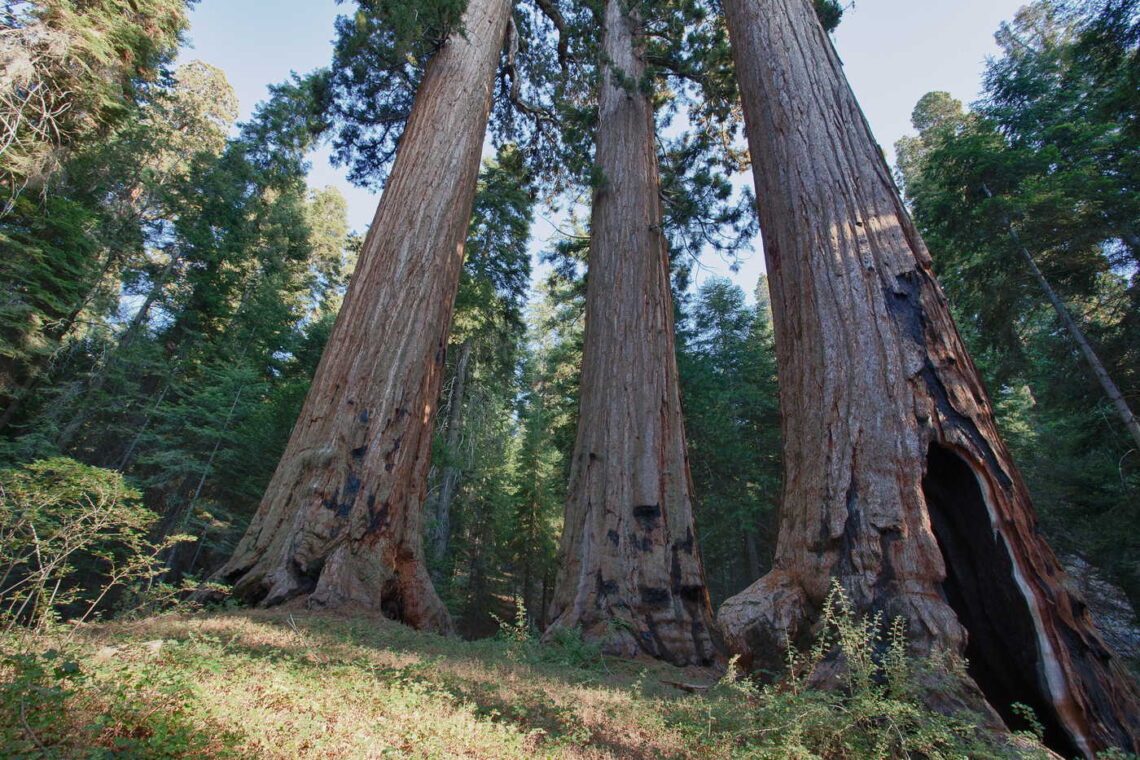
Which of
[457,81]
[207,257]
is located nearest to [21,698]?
[457,81]

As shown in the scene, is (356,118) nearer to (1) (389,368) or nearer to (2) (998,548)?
(1) (389,368)

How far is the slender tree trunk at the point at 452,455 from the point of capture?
12.6 metres

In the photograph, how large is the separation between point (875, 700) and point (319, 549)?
3978 mm

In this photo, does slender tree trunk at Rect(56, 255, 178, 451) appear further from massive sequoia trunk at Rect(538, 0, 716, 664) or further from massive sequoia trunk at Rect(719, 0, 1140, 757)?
massive sequoia trunk at Rect(719, 0, 1140, 757)

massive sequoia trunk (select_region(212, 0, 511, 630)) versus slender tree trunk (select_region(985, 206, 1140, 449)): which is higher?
slender tree trunk (select_region(985, 206, 1140, 449))

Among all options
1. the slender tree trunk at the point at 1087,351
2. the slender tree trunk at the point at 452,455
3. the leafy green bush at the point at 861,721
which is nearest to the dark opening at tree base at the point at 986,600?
the leafy green bush at the point at 861,721

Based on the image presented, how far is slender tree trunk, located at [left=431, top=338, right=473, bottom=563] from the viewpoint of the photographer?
41.3 feet

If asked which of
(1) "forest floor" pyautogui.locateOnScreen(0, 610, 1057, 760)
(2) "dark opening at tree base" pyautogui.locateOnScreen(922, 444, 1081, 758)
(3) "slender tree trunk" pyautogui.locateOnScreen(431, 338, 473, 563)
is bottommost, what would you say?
(1) "forest floor" pyautogui.locateOnScreen(0, 610, 1057, 760)

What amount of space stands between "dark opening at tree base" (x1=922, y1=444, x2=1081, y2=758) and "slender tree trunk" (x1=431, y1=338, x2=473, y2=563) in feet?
35.6

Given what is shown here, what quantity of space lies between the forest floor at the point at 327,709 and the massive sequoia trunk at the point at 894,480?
0.71 meters

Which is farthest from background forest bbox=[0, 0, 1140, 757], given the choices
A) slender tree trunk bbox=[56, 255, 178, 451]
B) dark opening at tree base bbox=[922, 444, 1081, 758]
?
dark opening at tree base bbox=[922, 444, 1081, 758]

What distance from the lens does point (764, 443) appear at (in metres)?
15.6

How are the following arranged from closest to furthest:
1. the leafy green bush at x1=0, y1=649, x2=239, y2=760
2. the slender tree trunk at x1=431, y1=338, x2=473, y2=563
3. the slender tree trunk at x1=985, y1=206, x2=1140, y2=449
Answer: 1. the leafy green bush at x1=0, y1=649, x2=239, y2=760
2. the slender tree trunk at x1=985, y1=206, x2=1140, y2=449
3. the slender tree trunk at x1=431, y1=338, x2=473, y2=563

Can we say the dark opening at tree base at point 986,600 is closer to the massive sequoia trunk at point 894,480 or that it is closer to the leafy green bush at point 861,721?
the massive sequoia trunk at point 894,480
